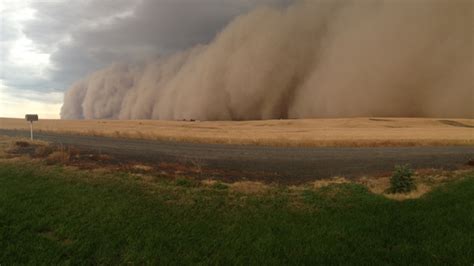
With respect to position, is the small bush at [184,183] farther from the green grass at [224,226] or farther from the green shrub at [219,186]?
the green grass at [224,226]

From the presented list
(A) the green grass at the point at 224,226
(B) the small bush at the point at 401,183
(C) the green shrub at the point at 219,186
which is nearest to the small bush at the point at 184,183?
(C) the green shrub at the point at 219,186

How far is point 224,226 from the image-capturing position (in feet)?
18.5

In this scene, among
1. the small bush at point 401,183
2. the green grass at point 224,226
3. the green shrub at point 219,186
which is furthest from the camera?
the green shrub at point 219,186

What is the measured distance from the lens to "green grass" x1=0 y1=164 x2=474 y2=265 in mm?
4551

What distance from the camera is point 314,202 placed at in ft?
24.4

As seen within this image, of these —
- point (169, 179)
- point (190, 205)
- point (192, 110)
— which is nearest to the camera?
point (190, 205)

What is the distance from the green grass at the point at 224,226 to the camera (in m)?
4.55

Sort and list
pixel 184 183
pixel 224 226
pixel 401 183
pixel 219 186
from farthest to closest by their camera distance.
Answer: pixel 184 183
pixel 219 186
pixel 401 183
pixel 224 226

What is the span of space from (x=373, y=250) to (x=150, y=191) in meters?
5.49

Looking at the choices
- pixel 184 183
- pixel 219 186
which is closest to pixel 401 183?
pixel 219 186

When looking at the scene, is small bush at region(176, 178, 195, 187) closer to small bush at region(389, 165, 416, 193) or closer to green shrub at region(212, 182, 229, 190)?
green shrub at region(212, 182, 229, 190)

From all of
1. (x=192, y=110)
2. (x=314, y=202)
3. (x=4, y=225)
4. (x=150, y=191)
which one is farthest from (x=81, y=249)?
(x=192, y=110)

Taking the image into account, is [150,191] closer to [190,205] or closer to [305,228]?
[190,205]

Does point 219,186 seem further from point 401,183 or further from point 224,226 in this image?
point 401,183
